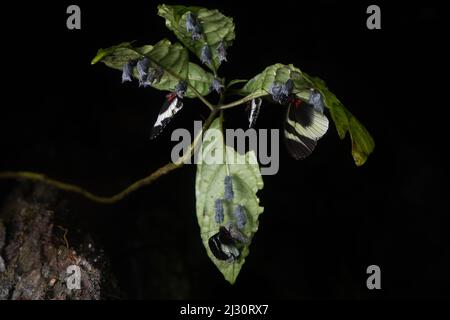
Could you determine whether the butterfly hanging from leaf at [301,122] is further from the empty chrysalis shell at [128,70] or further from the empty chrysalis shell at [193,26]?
the empty chrysalis shell at [128,70]

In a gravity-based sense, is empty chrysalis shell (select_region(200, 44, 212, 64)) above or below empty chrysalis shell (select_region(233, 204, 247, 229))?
above

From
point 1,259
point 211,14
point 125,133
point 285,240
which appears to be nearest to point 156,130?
point 211,14

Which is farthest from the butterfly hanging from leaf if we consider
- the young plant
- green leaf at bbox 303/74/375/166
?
green leaf at bbox 303/74/375/166

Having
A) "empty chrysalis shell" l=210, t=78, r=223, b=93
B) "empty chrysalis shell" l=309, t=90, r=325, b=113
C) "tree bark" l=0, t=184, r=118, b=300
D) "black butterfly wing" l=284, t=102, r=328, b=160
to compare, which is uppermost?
→ "empty chrysalis shell" l=210, t=78, r=223, b=93

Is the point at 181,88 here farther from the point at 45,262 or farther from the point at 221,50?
the point at 45,262

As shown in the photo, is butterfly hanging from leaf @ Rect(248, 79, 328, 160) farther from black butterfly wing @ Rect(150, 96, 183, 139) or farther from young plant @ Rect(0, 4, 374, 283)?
black butterfly wing @ Rect(150, 96, 183, 139)

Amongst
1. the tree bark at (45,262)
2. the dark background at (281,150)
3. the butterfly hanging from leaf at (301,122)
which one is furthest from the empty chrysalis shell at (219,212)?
the dark background at (281,150)

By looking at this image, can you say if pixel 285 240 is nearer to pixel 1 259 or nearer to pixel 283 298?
pixel 283 298
